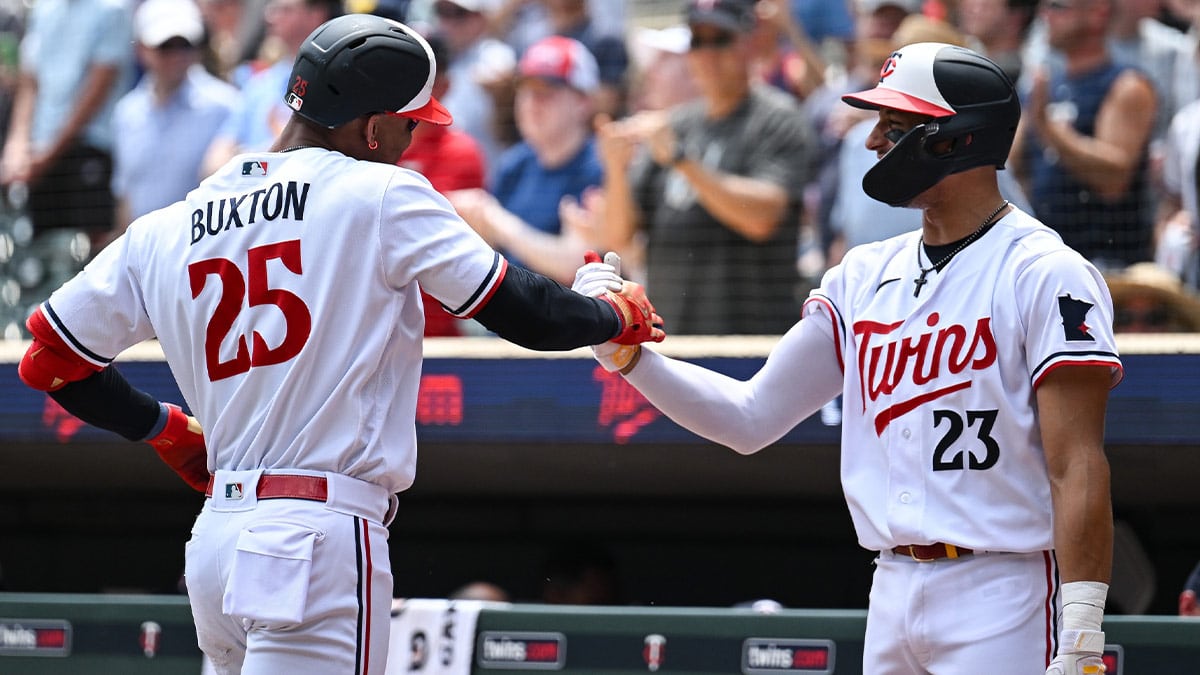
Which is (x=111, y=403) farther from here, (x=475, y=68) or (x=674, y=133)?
(x=475, y=68)

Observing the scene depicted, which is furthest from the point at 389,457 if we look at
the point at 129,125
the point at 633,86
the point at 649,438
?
the point at 129,125

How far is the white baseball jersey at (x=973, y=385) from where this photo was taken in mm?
2752

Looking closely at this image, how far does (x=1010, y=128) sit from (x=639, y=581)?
3.75m

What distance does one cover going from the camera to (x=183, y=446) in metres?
3.25

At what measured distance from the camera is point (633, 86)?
257 inches

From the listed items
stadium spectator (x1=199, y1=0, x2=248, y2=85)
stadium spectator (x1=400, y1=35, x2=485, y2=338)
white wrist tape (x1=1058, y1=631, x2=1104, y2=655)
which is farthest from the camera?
stadium spectator (x1=199, y1=0, x2=248, y2=85)

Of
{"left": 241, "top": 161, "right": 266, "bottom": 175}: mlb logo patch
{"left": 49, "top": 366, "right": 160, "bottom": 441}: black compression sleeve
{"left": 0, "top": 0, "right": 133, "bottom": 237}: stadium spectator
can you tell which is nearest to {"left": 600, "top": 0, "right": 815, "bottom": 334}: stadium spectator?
{"left": 0, "top": 0, "right": 133, "bottom": 237}: stadium spectator

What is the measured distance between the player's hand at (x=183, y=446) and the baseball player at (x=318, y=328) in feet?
1.10

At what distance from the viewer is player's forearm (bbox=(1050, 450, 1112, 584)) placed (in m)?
2.64

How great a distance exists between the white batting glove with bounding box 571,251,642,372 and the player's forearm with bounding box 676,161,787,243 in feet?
7.44

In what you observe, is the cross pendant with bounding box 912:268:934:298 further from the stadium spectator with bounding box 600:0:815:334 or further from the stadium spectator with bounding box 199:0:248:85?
the stadium spectator with bounding box 199:0:248:85

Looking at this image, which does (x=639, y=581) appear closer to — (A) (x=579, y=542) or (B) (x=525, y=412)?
(A) (x=579, y=542)

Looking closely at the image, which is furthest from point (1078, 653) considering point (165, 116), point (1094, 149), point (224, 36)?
point (224, 36)

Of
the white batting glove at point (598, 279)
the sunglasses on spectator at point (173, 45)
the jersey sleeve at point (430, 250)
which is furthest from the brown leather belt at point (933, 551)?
the sunglasses on spectator at point (173, 45)
